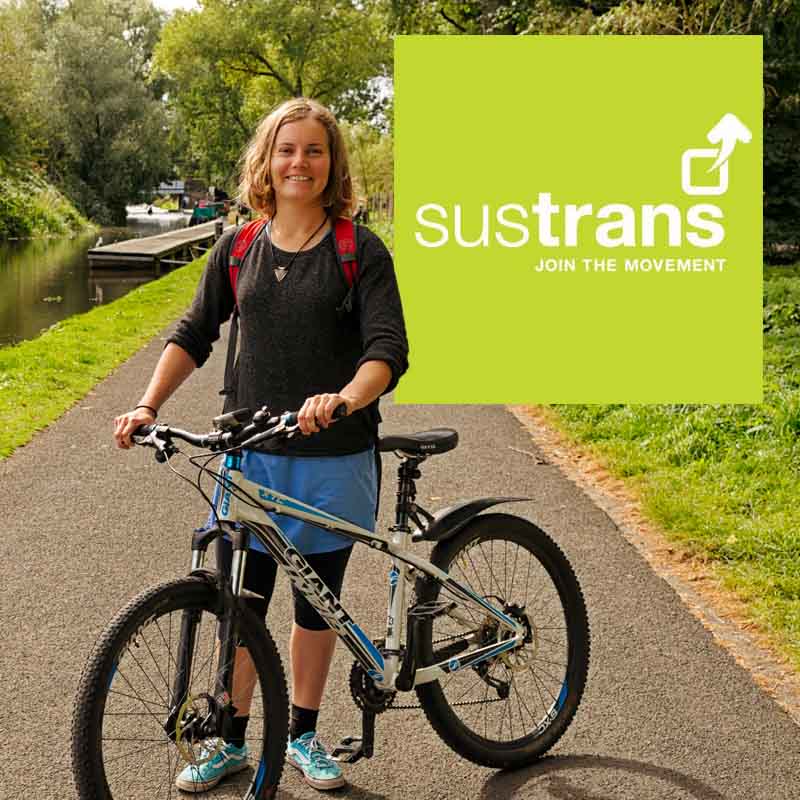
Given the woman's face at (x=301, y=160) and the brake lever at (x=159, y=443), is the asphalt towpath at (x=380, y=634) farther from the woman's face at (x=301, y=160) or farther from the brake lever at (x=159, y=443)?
the woman's face at (x=301, y=160)

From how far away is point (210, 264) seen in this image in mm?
3455

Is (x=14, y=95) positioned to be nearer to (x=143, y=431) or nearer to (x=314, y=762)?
(x=314, y=762)

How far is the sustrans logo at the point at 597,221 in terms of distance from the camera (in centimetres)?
1273

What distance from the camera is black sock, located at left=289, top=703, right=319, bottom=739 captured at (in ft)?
12.0

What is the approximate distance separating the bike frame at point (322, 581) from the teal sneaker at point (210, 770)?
1.39 feet

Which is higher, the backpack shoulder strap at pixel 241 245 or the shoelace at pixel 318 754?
the backpack shoulder strap at pixel 241 245

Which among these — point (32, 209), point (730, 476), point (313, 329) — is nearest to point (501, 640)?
point (313, 329)

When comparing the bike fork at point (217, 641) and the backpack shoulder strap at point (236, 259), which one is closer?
the bike fork at point (217, 641)

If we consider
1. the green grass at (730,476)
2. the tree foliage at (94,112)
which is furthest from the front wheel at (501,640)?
the tree foliage at (94,112)

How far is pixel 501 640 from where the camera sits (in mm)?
3881

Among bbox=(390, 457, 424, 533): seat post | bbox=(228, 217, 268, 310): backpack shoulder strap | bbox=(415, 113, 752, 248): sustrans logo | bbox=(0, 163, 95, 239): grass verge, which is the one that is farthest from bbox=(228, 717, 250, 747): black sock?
bbox=(0, 163, 95, 239): grass verge

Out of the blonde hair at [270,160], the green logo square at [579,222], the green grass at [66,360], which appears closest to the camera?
the blonde hair at [270,160]

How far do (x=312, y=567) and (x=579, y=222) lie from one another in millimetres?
9993

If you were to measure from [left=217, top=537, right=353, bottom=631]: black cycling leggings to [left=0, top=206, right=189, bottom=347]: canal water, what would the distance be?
14.2 metres
